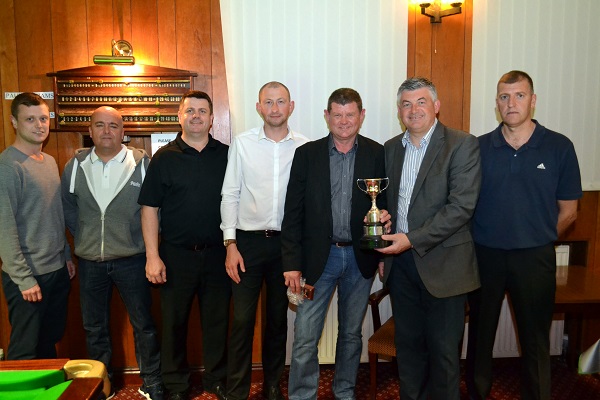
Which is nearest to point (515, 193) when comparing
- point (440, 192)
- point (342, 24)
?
point (440, 192)

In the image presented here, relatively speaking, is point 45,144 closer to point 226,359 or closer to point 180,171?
point 180,171

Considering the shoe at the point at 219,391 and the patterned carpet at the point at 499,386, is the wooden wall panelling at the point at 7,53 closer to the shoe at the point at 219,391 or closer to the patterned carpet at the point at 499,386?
the patterned carpet at the point at 499,386

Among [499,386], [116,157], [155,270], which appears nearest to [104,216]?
[116,157]

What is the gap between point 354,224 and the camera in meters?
2.67

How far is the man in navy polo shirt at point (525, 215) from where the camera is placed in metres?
2.61

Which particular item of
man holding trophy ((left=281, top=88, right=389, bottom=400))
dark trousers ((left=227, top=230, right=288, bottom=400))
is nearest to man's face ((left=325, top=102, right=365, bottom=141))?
man holding trophy ((left=281, top=88, right=389, bottom=400))

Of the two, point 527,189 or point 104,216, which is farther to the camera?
point 104,216

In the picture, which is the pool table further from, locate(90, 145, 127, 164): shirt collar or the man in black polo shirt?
locate(90, 145, 127, 164): shirt collar

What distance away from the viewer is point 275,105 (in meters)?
2.79

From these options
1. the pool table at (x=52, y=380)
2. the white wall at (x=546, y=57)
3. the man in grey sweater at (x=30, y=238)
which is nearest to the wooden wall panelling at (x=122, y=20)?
the man in grey sweater at (x=30, y=238)

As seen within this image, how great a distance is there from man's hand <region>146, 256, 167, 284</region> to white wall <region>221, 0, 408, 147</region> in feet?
3.49

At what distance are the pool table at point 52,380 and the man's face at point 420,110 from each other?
71.9 inches

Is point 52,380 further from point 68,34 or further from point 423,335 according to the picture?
point 68,34

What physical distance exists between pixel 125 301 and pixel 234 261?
836mm
